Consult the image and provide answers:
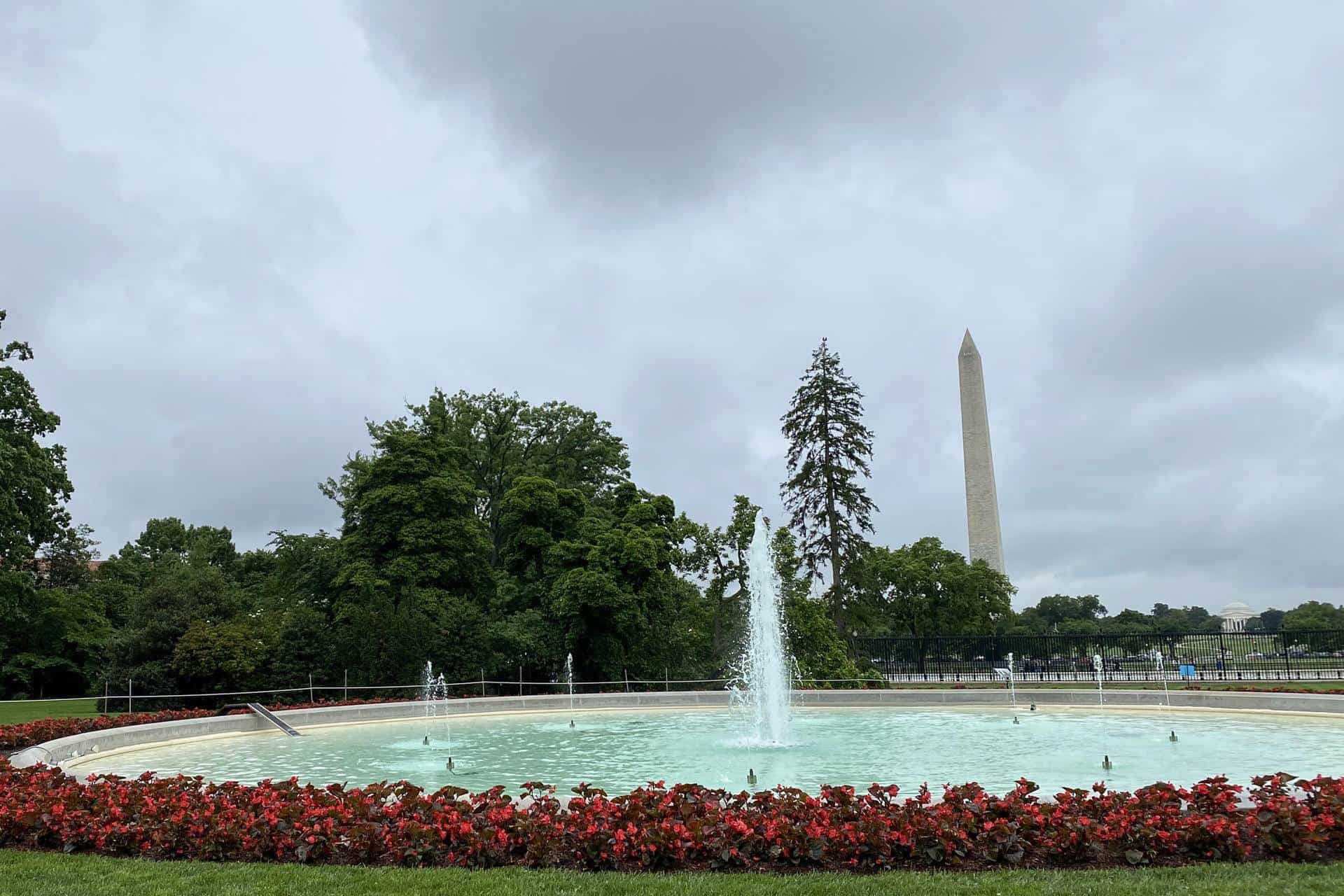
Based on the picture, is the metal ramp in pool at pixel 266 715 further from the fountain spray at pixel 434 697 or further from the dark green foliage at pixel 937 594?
the dark green foliage at pixel 937 594

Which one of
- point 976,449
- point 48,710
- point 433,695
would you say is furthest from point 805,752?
point 976,449

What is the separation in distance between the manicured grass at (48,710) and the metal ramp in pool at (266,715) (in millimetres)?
3459

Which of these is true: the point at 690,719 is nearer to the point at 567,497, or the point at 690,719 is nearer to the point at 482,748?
the point at 482,748

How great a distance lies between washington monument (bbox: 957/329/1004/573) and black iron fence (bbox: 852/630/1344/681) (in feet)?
27.4

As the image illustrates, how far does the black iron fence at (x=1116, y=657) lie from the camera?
1334 inches

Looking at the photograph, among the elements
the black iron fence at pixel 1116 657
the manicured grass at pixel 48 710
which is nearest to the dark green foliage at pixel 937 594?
the black iron fence at pixel 1116 657

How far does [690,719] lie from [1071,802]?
58.1 feet

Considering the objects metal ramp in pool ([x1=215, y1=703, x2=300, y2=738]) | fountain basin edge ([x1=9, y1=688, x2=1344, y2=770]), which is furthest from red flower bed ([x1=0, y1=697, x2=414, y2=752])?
fountain basin edge ([x1=9, y1=688, x2=1344, y2=770])

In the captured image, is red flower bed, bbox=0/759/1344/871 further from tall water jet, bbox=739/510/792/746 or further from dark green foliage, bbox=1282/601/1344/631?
dark green foliage, bbox=1282/601/1344/631

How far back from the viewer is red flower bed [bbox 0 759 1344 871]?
24.8 ft

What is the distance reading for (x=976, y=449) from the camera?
4622 centimetres

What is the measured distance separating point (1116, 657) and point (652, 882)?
37.1 meters

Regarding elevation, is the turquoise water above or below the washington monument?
below

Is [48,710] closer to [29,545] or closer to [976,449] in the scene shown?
[29,545]
